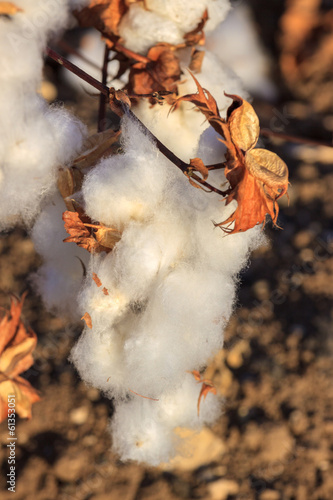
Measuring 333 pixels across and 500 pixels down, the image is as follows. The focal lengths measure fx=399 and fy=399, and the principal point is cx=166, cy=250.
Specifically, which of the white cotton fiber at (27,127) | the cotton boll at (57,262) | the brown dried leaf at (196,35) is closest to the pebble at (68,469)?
the cotton boll at (57,262)

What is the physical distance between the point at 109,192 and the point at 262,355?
92 centimetres

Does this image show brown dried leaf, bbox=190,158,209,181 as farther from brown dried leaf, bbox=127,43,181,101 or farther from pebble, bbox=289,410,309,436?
pebble, bbox=289,410,309,436

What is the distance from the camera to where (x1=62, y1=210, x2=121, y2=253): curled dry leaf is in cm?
61

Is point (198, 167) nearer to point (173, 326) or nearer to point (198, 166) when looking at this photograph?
point (198, 166)

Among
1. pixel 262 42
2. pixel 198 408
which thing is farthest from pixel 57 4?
Answer: pixel 262 42

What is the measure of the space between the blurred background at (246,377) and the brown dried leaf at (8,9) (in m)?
0.30

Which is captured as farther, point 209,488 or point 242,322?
point 242,322

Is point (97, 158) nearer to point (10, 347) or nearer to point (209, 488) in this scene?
point (10, 347)

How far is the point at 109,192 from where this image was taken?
1.87ft

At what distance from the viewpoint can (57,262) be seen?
2.91 ft

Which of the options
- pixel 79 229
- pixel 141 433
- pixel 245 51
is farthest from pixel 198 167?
pixel 245 51

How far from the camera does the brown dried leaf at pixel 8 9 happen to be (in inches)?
29.3

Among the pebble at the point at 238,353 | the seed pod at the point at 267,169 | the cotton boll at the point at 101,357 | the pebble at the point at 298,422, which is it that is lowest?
the pebble at the point at 298,422

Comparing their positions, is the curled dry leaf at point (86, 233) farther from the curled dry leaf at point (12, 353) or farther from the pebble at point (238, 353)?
the pebble at point (238, 353)
